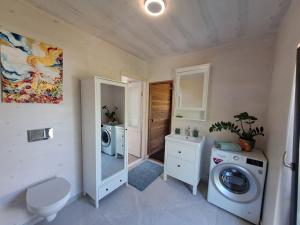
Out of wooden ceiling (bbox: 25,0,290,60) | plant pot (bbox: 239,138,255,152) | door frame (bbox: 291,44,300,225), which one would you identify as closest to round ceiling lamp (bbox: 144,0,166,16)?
wooden ceiling (bbox: 25,0,290,60)

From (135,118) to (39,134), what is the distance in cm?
183

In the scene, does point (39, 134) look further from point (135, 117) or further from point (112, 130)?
point (135, 117)

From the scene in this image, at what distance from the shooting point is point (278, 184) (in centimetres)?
108

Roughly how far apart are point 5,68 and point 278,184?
2.66 metres

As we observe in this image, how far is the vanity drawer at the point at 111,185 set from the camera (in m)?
1.80

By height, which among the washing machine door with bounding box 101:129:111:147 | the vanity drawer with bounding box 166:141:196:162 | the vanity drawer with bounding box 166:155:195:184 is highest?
the washing machine door with bounding box 101:129:111:147

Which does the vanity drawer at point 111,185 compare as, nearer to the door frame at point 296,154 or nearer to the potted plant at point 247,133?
the potted plant at point 247,133

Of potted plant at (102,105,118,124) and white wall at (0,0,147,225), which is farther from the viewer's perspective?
potted plant at (102,105,118,124)

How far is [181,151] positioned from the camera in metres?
2.14

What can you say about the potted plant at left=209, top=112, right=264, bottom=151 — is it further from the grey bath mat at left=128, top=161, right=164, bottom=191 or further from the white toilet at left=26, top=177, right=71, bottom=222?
the white toilet at left=26, top=177, right=71, bottom=222

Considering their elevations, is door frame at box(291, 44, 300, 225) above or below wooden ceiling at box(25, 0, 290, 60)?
below

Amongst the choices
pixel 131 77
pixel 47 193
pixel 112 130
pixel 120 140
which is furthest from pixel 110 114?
pixel 47 193

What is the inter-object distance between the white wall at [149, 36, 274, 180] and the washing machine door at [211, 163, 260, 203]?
1.84 feet

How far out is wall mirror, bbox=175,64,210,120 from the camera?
2256mm
